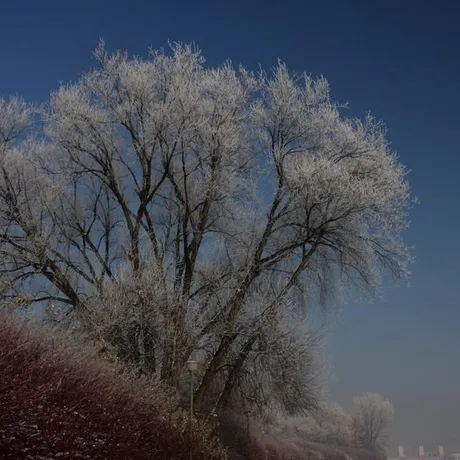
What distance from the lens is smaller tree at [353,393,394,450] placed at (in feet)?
242

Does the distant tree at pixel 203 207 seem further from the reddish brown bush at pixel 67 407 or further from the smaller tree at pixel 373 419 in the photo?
the smaller tree at pixel 373 419

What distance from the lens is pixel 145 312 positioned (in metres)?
18.0

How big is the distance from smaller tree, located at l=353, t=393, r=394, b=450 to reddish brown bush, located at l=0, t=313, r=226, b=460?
208 ft

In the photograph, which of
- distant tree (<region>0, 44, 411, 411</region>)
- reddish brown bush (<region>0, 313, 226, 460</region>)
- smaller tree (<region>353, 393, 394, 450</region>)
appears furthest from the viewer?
smaller tree (<region>353, 393, 394, 450</region>)

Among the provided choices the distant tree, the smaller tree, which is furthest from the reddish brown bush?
the smaller tree

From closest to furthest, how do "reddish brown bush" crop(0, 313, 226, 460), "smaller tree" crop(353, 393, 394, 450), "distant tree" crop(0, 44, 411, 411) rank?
1. "reddish brown bush" crop(0, 313, 226, 460)
2. "distant tree" crop(0, 44, 411, 411)
3. "smaller tree" crop(353, 393, 394, 450)

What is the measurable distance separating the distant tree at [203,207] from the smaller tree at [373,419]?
5620 centimetres

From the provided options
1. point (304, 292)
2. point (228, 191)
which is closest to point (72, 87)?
point (228, 191)

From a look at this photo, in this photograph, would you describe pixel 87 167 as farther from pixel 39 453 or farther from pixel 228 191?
pixel 39 453

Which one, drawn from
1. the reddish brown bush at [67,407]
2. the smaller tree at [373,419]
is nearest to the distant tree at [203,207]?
the reddish brown bush at [67,407]

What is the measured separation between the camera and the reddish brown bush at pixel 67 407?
8.98m

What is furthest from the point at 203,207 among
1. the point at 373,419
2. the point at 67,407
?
the point at 373,419

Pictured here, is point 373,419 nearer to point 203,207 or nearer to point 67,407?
point 203,207

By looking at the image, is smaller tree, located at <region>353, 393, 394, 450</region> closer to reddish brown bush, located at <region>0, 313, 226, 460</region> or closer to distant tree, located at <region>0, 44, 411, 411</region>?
distant tree, located at <region>0, 44, 411, 411</region>
